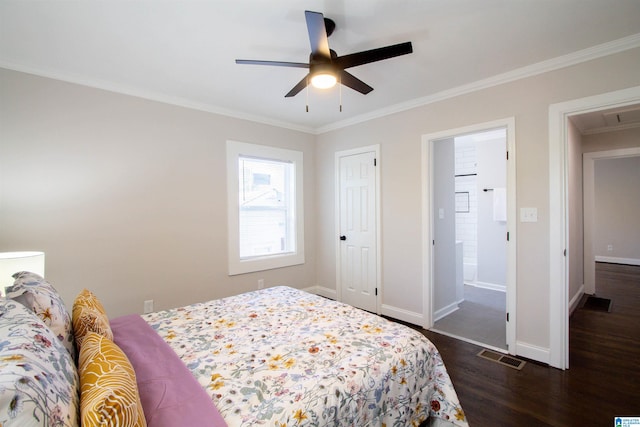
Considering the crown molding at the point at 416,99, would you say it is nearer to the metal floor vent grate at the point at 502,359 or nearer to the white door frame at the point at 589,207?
the metal floor vent grate at the point at 502,359

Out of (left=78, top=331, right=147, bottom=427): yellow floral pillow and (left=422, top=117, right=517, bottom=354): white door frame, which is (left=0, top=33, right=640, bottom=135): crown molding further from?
(left=78, top=331, right=147, bottom=427): yellow floral pillow

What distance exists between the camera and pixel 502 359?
2570mm

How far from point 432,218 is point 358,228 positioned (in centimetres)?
101

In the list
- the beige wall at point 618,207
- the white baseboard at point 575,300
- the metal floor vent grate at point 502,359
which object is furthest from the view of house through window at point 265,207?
the beige wall at point 618,207

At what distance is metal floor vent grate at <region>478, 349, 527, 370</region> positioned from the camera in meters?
2.46

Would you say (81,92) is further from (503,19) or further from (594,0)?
(594,0)

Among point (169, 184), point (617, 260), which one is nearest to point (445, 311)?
point (169, 184)

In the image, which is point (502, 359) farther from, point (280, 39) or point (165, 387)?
point (280, 39)

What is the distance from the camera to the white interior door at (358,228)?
3.73m

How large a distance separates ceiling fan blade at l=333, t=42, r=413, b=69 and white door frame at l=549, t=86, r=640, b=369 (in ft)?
5.26

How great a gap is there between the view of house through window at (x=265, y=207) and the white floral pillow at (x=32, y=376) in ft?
9.21

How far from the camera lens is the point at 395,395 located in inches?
55.1

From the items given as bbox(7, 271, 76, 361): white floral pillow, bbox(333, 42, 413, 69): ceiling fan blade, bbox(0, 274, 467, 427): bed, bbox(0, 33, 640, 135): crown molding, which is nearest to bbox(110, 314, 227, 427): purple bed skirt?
bbox(0, 274, 467, 427): bed

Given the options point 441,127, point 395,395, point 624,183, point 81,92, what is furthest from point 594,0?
point 624,183
